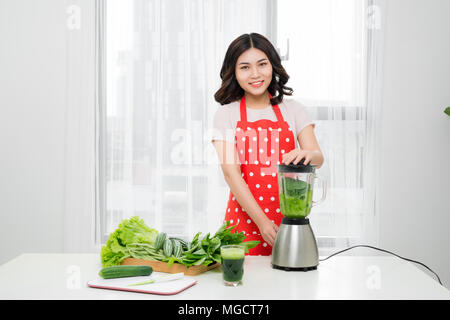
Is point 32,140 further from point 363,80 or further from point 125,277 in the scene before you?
point 363,80

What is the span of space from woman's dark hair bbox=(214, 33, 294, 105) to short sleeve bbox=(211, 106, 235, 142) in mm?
59

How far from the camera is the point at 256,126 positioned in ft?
6.67

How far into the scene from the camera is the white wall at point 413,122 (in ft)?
9.75

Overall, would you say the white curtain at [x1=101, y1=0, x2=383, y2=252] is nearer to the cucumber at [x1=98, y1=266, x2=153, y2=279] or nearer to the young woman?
the young woman

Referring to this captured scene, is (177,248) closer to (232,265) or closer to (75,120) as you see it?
(232,265)

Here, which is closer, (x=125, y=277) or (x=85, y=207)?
(x=125, y=277)

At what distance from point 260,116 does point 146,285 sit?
3.54 feet

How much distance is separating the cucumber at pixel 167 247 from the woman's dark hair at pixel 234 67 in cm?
84

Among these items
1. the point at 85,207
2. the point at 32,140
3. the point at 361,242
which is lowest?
the point at 361,242

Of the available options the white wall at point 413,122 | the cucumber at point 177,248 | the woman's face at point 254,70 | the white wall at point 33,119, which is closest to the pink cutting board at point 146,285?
the cucumber at point 177,248

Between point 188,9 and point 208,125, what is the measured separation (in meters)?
0.77

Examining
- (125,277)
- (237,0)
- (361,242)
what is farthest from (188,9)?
(125,277)
